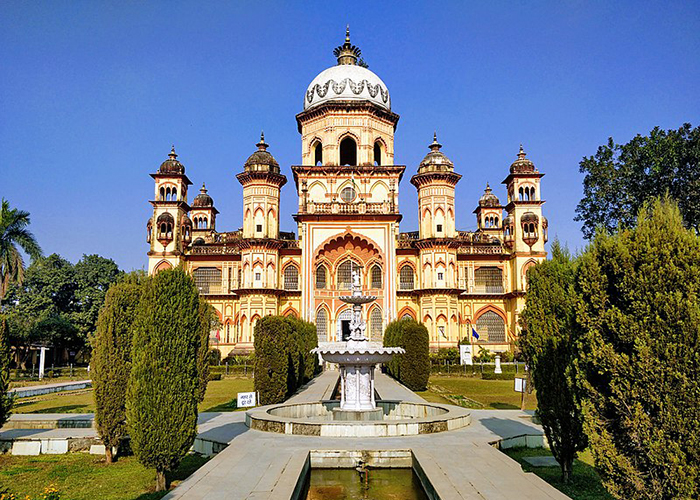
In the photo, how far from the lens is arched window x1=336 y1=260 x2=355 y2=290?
40781 millimetres

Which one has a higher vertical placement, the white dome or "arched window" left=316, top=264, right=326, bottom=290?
the white dome

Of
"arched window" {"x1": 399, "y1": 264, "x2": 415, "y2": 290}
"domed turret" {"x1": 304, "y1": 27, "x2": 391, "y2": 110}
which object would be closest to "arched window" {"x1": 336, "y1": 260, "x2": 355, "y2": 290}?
"arched window" {"x1": 399, "y1": 264, "x2": 415, "y2": 290}

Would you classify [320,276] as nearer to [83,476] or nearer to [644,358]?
[83,476]

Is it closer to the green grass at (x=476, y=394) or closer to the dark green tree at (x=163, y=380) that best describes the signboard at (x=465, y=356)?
the green grass at (x=476, y=394)

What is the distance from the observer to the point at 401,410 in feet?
49.3

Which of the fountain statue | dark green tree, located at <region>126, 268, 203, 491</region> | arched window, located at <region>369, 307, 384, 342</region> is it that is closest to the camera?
dark green tree, located at <region>126, 268, 203, 491</region>

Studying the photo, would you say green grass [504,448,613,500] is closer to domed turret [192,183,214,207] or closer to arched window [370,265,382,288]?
arched window [370,265,382,288]

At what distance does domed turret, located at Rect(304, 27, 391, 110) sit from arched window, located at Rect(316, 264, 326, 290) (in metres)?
13.9

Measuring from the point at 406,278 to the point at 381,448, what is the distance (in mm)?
33208

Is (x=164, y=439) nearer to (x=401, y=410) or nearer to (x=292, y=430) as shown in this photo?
(x=292, y=430)

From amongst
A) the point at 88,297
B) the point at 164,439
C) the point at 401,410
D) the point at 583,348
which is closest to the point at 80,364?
the point at 88,297

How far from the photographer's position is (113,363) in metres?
11.0

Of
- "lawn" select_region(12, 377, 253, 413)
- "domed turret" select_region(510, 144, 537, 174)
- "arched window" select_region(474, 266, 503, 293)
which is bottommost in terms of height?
"lawn" select_region(12, 377, 253, 413)

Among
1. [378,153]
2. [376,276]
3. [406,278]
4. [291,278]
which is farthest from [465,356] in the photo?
[378,153]
